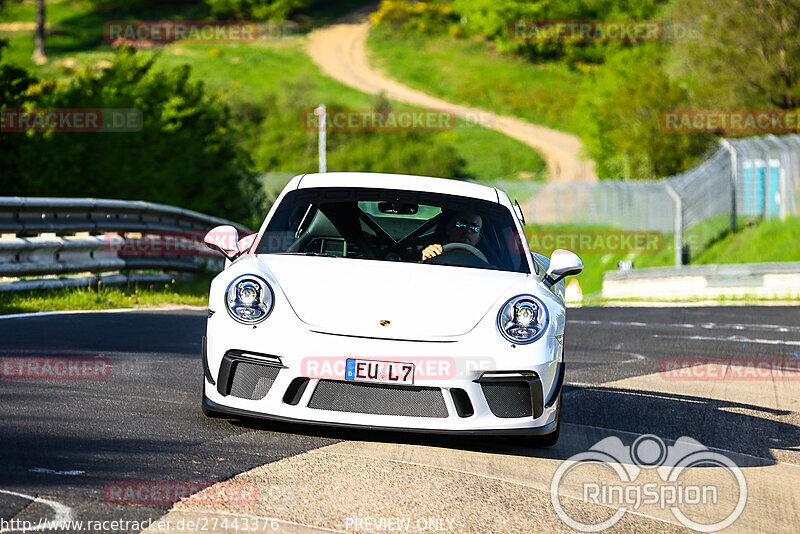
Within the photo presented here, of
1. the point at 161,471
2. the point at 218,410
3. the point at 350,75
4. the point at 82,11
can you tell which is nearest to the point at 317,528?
the point at 161,471

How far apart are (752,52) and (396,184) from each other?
37.8m

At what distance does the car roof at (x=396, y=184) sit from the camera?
7358mm

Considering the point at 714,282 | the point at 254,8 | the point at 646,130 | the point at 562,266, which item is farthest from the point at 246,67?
the point at 562,266

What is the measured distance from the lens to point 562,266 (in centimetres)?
675

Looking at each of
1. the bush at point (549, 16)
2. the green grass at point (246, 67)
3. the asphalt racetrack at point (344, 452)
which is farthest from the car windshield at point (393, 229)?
the bush at point (549, 16)

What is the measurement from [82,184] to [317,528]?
20.5m

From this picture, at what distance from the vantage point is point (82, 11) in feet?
362

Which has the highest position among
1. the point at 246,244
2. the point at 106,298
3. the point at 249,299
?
the point at 249,299

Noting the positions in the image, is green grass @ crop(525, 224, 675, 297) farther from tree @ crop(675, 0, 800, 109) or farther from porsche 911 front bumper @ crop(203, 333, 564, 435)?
porsche 911 front bumper @ crop(203, 333, 564, 435)

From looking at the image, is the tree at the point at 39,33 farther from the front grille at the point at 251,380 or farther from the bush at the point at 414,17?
the front grille at the point at 251,380

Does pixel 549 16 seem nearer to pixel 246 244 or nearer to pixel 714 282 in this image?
pixel 714 282

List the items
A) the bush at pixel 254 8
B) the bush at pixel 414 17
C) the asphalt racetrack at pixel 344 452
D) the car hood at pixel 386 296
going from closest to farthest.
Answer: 1. the asphalt racetrack at pixel 344 452
2. the car hood at pixel 386 296
3. the bush at pixel 254 8
4. the bush at pixel 414 17

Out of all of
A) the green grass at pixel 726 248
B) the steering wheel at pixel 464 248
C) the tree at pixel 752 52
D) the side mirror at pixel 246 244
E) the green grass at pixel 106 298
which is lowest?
the green grass at pixel 726 248

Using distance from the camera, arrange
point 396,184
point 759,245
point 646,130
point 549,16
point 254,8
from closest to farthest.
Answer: point 396,184 → point 759,245 → point 646,130 → point 549,16 → point 254,8
